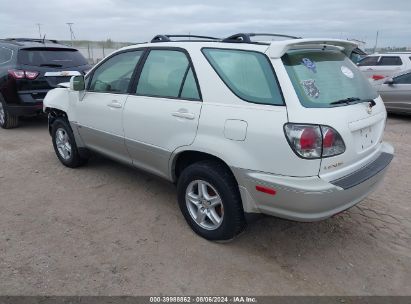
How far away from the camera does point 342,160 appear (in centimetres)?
277

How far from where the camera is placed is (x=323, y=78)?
2.96 m

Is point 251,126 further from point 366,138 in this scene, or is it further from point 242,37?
point 366,138

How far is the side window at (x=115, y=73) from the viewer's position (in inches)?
157

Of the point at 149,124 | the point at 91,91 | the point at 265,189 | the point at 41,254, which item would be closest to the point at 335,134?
the point at 265,189

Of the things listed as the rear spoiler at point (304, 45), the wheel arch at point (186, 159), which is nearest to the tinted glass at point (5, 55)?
the wheel arch at point (186, 159)

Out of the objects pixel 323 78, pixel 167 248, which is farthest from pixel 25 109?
pixel 323 78

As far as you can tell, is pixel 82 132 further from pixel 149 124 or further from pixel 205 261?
pixel 205 261

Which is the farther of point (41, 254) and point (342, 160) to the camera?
point (41, 254)

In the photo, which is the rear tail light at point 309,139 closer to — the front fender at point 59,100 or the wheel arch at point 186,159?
the wheel arch at point 186,159

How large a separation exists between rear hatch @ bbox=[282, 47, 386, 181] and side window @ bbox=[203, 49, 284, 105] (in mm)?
145

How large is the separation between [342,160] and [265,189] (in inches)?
23.6

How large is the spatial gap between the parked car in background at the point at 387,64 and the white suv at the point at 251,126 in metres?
11.0

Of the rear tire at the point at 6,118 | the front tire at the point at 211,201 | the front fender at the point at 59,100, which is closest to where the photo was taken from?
the front tire at the point at 211,201

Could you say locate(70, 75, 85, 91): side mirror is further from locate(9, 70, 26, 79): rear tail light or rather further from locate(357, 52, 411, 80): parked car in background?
locate(357, 52, 411, 80): parked car in background
